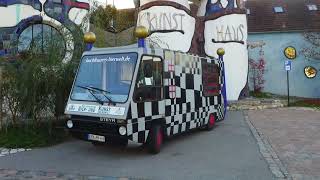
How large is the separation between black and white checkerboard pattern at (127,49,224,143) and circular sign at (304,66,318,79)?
19768mm

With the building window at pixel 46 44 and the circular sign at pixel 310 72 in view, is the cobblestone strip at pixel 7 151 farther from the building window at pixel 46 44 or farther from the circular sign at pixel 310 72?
the circular sign at pixel 310 72

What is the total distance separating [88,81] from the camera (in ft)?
33.6

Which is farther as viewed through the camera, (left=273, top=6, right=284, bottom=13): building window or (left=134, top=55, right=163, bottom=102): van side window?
(left=273, top=6, right=284, bottom=13): building window

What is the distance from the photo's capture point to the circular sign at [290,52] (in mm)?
32062

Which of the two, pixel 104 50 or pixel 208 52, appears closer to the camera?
pixel 104 50

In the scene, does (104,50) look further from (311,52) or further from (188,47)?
(311,52)

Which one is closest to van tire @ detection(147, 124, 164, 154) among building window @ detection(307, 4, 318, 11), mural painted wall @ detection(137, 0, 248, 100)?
mural painted wall @ detection(137, 0, 248, 100)

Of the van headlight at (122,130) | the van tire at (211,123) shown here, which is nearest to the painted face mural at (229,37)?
the van tire at (211,123)

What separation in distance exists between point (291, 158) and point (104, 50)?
4845mm

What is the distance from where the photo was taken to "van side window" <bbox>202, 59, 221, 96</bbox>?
1355 centimetres

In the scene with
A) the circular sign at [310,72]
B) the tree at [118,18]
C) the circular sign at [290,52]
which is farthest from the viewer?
the circular sign at [290,52]

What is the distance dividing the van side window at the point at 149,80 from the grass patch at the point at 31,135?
315cm

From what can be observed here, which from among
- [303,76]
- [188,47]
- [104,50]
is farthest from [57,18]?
[303,76]

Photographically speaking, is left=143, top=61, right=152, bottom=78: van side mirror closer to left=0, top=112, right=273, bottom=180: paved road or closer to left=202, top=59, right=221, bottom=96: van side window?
left=0, top=112, right=273, bottom=180: paved road
